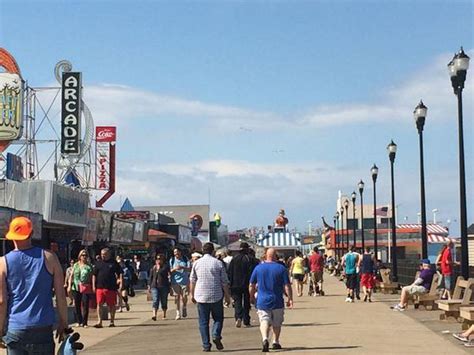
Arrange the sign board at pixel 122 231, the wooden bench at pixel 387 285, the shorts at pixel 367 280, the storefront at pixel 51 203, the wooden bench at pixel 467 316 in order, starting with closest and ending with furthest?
the wooden bench at pixel 467 316
the shorts at pixel 367 280
the storefront at pixel 51 203
the wooden bench at pixel 387 285
the sign board at pixel 122 231

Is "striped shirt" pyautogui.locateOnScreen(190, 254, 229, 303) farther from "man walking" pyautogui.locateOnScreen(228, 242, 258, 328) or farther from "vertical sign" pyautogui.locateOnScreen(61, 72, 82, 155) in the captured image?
"vertical sign" pyautogui.locateOnScreen(61, 72, 82, 155)

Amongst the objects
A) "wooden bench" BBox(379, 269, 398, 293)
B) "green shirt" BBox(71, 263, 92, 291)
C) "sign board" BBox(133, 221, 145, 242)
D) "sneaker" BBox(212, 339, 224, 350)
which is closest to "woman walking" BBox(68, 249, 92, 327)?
"green shirt" BBox(71, 263, 92, 291)

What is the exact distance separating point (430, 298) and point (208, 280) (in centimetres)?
925

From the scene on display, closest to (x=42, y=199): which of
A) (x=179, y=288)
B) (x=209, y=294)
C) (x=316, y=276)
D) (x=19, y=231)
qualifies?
(x=179, y=288)

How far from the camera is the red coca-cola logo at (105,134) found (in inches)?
1831

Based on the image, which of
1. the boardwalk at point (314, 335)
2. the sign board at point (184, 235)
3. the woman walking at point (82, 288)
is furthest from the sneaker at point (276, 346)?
the sign board at point (184, 235)

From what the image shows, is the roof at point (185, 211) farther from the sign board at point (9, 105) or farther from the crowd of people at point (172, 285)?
the crowd of people at point (172, 285)

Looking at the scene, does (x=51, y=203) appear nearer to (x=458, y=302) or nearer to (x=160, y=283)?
(x=160, y=283)

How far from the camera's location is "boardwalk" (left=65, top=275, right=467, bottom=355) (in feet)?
43.6

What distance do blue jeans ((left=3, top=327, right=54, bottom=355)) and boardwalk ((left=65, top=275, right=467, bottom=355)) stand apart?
6635 mm

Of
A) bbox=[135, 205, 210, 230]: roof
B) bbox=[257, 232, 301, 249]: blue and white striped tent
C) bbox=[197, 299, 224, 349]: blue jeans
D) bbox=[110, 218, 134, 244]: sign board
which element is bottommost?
bbox=[197, 299, 224, 349]: blue jeans

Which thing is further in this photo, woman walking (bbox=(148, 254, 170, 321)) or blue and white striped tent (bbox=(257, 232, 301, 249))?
blue and white striped tent (bbox=(257, 232, 301, 249))

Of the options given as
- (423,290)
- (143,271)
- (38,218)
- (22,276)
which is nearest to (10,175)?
(38,218)

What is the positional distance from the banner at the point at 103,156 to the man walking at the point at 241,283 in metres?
28.2
